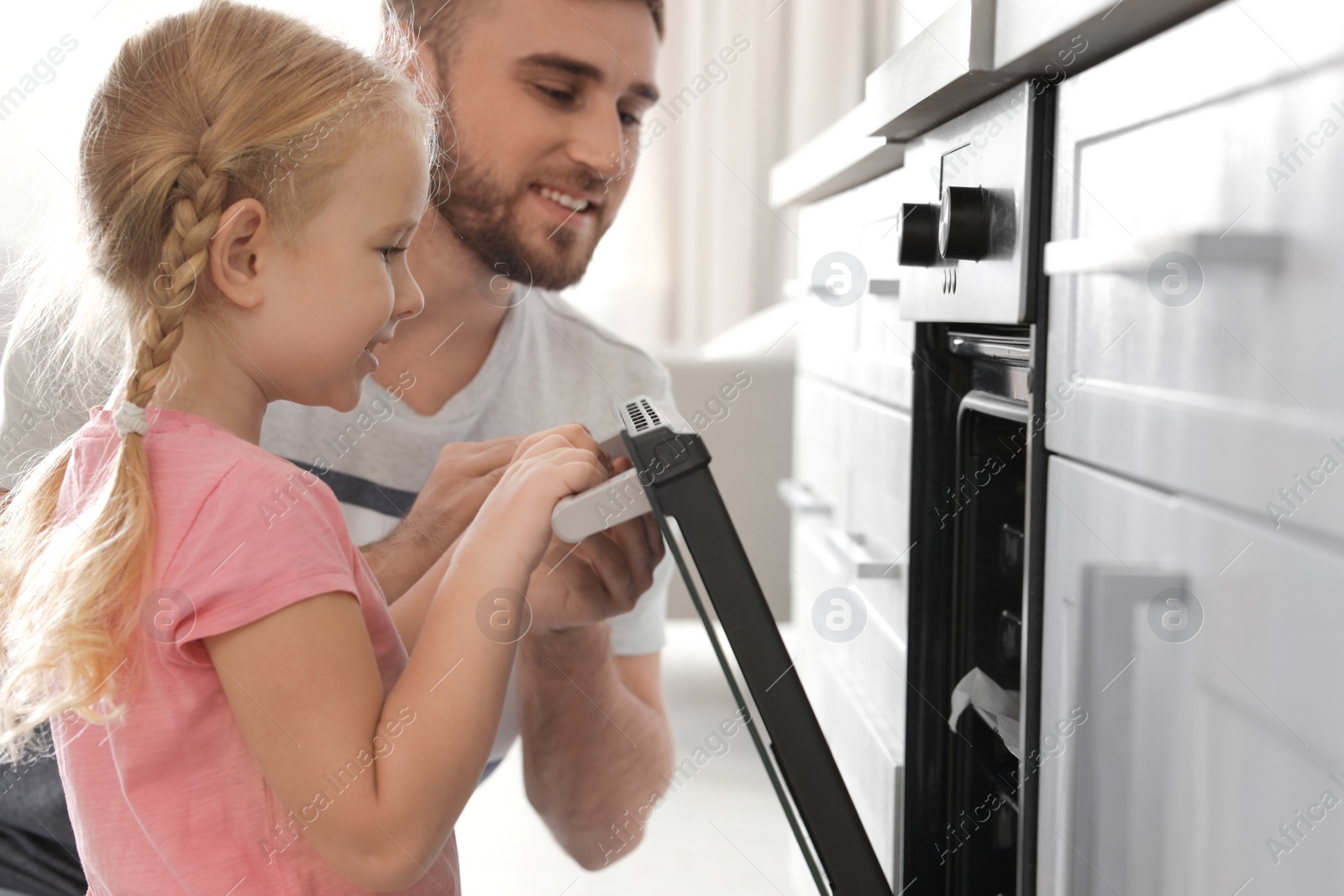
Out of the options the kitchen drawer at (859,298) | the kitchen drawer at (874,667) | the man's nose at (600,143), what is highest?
the man's nose at (600,143)

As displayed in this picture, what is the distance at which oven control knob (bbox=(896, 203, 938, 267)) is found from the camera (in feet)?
1.77

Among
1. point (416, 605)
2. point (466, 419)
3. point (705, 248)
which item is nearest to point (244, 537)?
point (416, 605)

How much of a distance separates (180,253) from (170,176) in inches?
1.3

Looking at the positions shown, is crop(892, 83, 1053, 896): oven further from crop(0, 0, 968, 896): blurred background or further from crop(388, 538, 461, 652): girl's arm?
crop(388, 538, 461, 652): girl's arm

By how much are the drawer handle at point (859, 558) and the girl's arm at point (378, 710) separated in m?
A: 0.24

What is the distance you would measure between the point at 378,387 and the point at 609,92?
25cm

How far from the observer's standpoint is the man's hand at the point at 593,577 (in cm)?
58

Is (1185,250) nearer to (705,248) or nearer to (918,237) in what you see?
(918,237)

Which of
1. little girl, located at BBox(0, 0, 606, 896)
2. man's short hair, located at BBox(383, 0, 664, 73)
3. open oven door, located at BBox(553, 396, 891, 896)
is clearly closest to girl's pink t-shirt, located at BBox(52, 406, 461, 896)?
little girl, located at BBox(0, 0, 606, 896)

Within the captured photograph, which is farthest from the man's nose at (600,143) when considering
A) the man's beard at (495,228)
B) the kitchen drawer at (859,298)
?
the kitchen drawer at (859,298)

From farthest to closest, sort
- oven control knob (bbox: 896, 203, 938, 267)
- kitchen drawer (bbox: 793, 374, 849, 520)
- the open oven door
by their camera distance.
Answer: kitchen drawer (bbox: 793, 374, 849, 520) → oven control knob (bbox: 896, 203, 938, 267) → the open oven door

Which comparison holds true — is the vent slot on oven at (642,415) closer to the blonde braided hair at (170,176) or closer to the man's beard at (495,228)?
the blonde braided hair at (170,176)

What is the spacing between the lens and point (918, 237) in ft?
1.77

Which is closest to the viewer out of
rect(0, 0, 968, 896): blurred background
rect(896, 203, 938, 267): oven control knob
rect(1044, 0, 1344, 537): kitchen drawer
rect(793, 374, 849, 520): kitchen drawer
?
rect(1044, 0, 1344, 537): kitchen drawer
